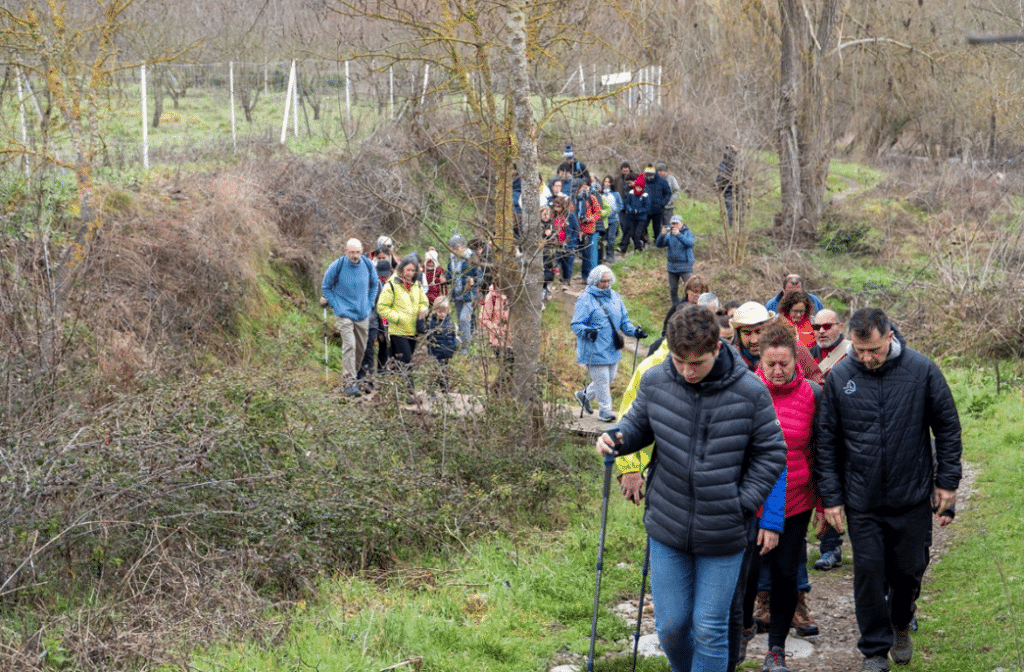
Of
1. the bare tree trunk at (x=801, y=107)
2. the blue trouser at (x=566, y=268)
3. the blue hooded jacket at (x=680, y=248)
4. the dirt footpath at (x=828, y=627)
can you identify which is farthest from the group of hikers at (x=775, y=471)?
the bare tree trunk at (x=801, y=107)

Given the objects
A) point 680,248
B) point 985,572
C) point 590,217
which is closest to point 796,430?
point 985,572

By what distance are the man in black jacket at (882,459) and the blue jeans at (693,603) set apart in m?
1.25

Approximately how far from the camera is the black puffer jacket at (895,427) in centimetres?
581

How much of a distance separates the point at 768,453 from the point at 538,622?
2471 millimetres

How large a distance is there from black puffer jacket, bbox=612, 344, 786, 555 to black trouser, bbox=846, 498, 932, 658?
1.24m

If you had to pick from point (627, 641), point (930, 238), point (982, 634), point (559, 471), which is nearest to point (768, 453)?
point (627, 641)

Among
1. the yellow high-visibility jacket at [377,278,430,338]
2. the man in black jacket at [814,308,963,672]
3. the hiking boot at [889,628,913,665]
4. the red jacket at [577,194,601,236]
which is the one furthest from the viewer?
the red jacket at [577,194,601,236]

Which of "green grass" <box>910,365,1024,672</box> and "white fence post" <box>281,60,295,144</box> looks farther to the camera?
"white fence post" <box>281,60,295,144</box>

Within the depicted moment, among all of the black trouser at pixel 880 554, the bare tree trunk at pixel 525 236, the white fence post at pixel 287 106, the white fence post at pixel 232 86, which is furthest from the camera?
the white fence post at pixel 287 106

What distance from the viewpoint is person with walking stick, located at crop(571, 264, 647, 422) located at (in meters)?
11.7

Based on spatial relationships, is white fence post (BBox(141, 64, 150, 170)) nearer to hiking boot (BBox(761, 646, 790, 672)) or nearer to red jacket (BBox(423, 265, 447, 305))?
red jacket (BBox(423, 265, 447, 305))

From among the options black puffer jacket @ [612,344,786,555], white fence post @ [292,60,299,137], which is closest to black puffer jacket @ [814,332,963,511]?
black puffer jacket @ [612,344,786,555]

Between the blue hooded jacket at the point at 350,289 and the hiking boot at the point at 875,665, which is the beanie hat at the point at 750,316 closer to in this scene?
the hiking boot at the point at 875,665

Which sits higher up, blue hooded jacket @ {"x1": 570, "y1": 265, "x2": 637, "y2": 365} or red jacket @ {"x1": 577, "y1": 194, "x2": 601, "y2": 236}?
red jacket @ {"x1": 577, "y1": 194, "x2": 601, "y2": 236}
